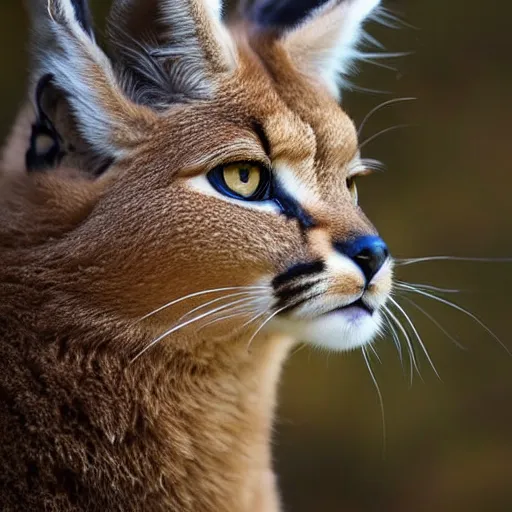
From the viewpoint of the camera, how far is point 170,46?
2299 mm

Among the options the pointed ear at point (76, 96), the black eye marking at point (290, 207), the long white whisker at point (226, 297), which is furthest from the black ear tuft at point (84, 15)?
the long white whisker at point (226, 297)

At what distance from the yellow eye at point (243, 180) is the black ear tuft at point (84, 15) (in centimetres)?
41

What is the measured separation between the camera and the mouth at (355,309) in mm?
2215

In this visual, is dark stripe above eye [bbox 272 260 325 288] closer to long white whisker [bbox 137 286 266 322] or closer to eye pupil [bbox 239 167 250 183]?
long white whisker [bbox 137 286 266 322]

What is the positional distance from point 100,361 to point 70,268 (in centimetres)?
22

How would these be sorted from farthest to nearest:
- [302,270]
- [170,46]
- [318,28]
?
1. [318,28]
2. [170,46]
3. [302,270]

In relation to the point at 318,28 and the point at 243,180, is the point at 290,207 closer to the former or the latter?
the point at 243,180

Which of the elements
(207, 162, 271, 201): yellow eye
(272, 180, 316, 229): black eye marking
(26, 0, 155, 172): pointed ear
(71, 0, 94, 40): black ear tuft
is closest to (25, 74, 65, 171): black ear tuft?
(26, 0, 155, 172): pointed ear

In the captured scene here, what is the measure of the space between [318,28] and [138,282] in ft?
2.97

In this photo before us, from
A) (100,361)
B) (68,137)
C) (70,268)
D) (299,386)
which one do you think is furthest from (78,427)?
(299,386)

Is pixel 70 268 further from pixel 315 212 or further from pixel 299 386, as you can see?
pixel 299 386

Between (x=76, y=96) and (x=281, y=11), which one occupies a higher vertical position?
(x=281, y=11)

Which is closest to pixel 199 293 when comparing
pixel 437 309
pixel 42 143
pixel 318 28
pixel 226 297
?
pixel 226 297

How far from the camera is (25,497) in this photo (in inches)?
83.0
